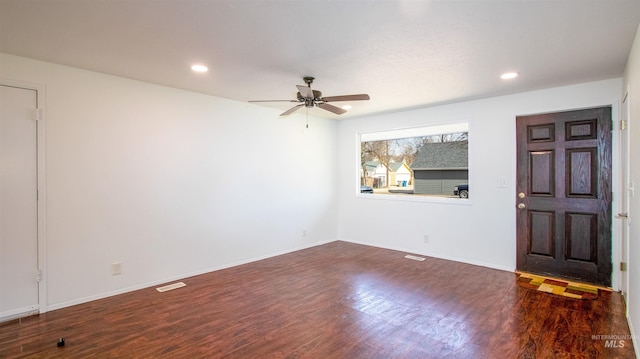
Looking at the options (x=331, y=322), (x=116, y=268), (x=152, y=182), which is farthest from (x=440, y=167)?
(x=116, y=268)

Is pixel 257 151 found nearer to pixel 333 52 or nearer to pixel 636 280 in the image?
pixel 333 52

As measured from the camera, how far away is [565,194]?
3971 millimetres

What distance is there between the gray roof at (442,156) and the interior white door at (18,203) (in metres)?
5.30

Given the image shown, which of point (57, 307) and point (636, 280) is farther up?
point (636, 280)

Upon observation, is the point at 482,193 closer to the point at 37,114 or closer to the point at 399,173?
the point at 399,173

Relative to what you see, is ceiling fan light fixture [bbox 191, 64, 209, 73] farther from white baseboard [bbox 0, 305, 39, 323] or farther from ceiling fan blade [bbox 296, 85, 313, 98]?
white baseboard [bbox 0, 305, 39, 323]

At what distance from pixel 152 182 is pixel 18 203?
3.90ft

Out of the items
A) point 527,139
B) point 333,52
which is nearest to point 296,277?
point 333,52

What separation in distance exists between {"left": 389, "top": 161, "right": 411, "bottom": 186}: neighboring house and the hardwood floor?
89.5 inches

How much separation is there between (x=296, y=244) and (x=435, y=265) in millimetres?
2294

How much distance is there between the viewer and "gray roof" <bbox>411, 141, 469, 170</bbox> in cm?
537

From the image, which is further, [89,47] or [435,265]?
[435,265]

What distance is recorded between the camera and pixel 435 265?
4637 mm

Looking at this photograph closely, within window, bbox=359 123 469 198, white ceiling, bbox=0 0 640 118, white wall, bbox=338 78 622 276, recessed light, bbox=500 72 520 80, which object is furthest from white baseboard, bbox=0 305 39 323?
recessed light, bbox=500 72 520 80
